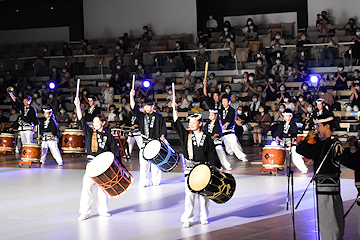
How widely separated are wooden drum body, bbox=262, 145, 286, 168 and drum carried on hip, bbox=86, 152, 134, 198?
14.2 feet

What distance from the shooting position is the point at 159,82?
19.1m

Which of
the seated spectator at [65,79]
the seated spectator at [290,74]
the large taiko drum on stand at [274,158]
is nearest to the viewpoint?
the large taiko drum on stand at [274,158]

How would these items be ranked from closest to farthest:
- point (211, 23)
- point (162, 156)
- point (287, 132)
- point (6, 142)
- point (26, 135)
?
point (162, 156) < point (287, 132) < point (26, 135) < point (6, 142) < point (211, 23)

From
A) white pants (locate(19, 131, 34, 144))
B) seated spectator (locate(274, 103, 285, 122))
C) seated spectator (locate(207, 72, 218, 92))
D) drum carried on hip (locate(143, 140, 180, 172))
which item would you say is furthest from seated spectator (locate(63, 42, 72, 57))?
drum carried on hip (locate(143, 140, 180, 172))

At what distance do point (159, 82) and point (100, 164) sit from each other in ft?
40.7

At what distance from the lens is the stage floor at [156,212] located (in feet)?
20.5

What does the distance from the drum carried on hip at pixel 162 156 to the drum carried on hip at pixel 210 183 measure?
2049 millimetres

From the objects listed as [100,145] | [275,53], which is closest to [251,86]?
[275,53]

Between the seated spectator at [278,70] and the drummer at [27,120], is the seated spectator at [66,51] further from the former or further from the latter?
the seated spectator at [278,70]

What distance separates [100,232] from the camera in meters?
6.35

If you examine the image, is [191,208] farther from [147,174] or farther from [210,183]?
[147,174]

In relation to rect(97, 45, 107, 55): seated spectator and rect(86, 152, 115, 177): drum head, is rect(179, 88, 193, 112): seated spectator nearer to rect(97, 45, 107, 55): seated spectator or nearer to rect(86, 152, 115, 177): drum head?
rect(97, 45, 107, 55): seated spectator

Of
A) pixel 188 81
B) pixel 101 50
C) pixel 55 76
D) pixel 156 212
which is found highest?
pixel 101 50

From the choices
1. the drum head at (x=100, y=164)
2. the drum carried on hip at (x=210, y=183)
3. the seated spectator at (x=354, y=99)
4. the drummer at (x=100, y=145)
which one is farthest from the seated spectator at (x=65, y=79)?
the drum carried on hip at (x=210, y=183)
